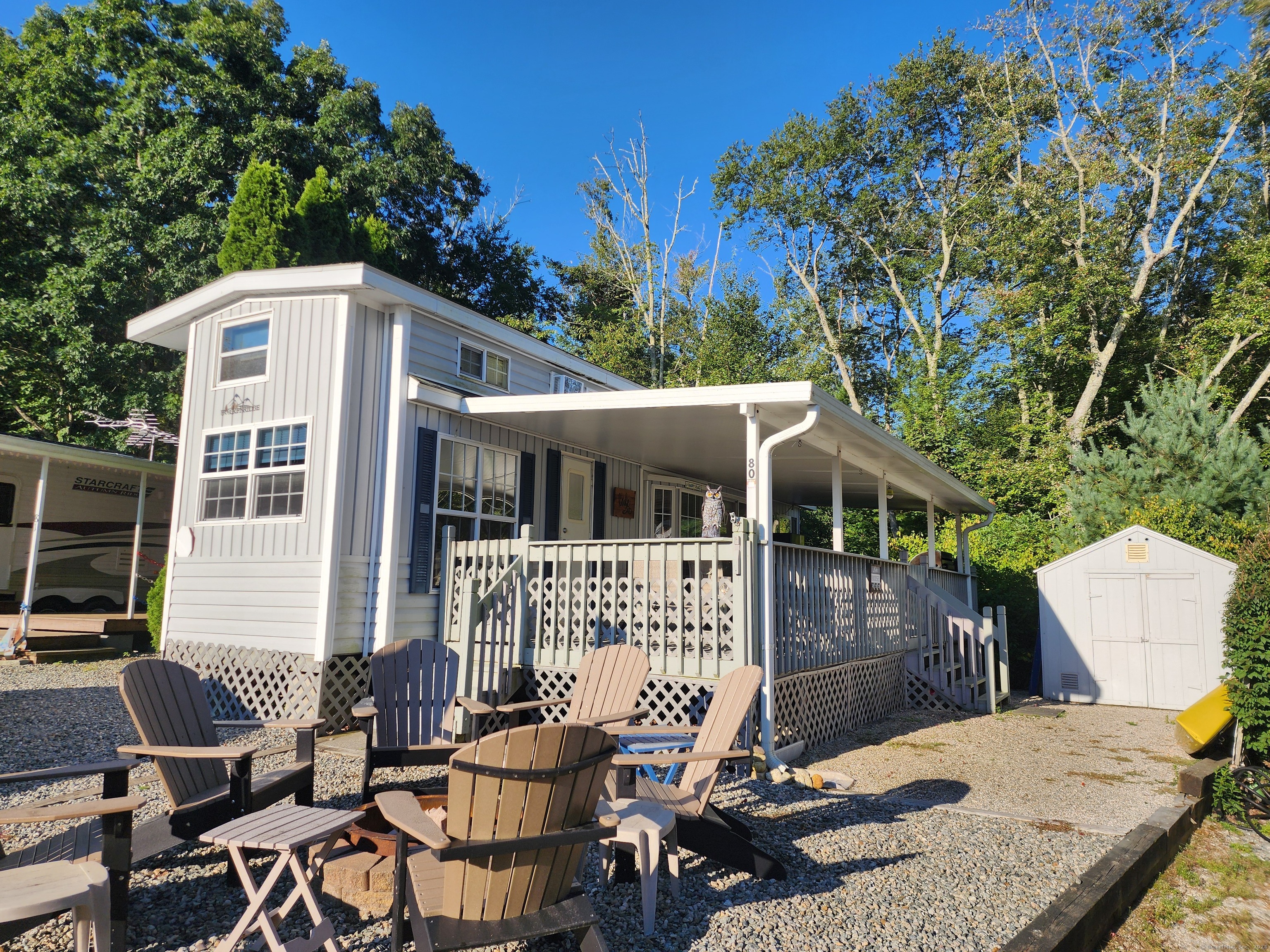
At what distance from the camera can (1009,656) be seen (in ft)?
41.5

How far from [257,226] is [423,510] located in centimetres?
1130

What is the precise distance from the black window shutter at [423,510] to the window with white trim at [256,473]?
1067mm

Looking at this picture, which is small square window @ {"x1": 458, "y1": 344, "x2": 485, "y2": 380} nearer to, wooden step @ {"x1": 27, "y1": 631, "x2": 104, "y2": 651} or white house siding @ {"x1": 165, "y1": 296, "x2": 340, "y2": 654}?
white house siding @ {"x1": 165, "y1": 296, "x2": 340, "y2": 654}

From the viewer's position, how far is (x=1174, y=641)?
974cm

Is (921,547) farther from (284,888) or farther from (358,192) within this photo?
(358,192)

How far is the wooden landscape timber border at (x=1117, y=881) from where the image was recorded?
285cm

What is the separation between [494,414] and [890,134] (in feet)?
68.8

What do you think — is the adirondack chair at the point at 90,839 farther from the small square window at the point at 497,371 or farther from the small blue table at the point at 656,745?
the small square window at the point at 497,371

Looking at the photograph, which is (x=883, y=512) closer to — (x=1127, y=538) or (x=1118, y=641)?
(x=1127, y=538)

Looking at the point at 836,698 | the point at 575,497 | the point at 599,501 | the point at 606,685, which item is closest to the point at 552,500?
the point at 575,497

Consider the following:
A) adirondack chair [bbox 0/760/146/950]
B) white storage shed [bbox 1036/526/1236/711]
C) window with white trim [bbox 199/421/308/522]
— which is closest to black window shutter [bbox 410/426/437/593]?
window with white trim [bbox 199/421/308/522]

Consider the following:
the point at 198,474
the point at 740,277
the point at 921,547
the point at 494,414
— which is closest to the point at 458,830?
the point at 494,414

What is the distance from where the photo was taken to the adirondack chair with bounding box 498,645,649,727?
199 inches

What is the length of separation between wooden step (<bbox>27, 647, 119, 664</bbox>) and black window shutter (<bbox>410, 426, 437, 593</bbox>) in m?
6.07
